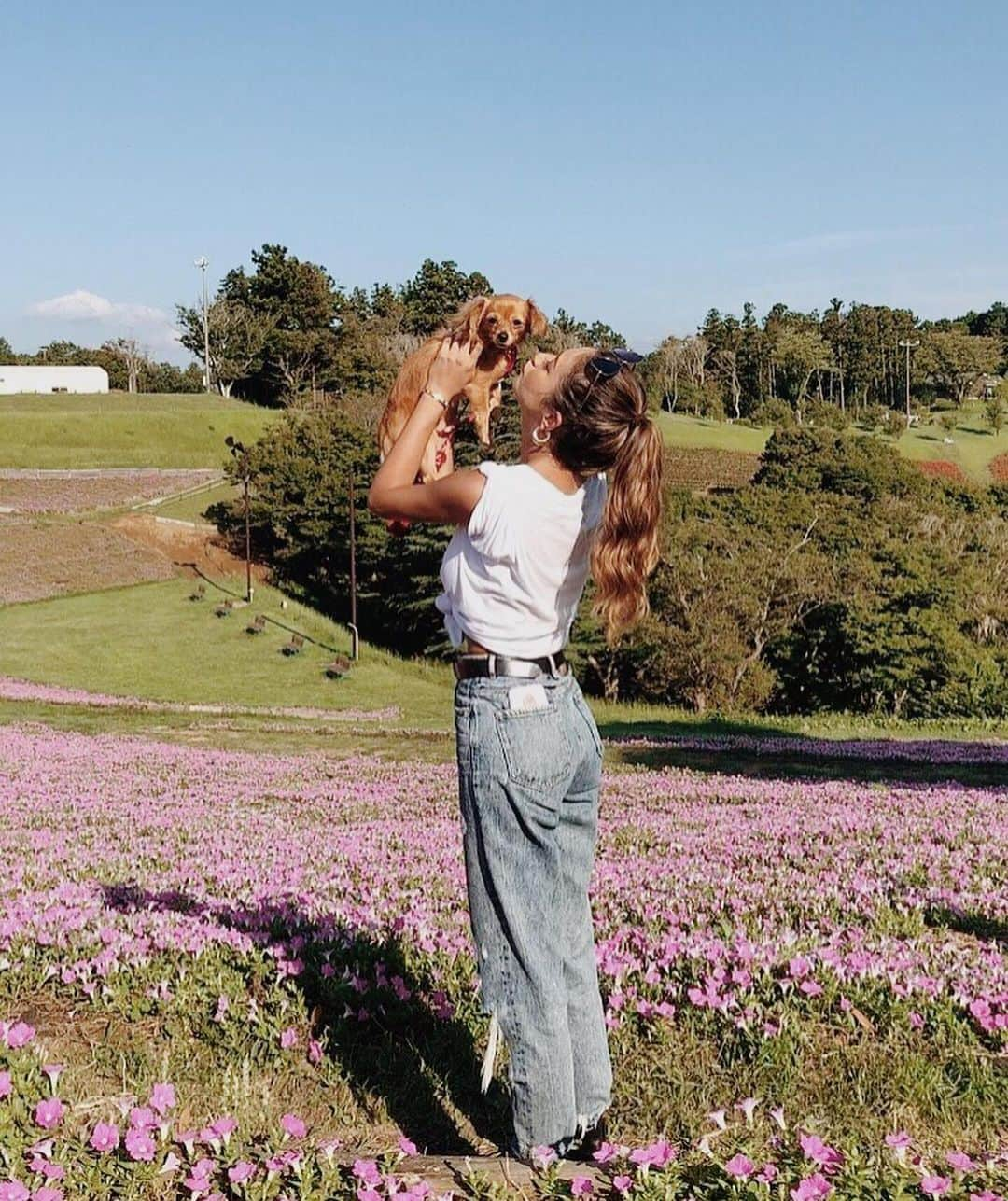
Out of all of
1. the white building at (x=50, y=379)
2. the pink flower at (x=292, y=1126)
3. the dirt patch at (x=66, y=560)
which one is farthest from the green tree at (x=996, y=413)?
the pink flower at (x=292, y=1126)

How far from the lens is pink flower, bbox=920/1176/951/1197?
332 centimetres

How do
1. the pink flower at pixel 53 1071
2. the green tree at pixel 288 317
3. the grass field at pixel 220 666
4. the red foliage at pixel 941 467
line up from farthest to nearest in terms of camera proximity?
the green tree at pixel 288 317, the red foliage at pixel 941 467, the grass field at pixel 220 666, the pink flower at pixel 53 1071

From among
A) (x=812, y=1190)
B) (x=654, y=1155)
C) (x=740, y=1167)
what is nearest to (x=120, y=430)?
(x=654, y=1155)

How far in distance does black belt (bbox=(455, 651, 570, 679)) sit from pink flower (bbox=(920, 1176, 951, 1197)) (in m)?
1.86

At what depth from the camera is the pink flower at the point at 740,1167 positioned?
11.2ft

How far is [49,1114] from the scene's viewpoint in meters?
3.93

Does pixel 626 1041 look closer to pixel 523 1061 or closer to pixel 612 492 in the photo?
pixel 523 1061

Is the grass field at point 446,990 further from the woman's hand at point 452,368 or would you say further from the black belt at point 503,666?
the woman's hand at point 452,368

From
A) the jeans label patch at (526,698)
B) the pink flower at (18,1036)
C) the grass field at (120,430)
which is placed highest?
the grass field at (120,430)

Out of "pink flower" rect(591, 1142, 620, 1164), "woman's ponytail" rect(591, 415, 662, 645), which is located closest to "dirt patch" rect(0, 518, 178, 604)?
"woman's ponytail" rect(591, 415, 662, 645)

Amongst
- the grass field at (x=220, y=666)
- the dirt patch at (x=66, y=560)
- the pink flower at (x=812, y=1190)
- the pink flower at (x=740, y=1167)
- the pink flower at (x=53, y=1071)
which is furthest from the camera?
the dirt patch at (x=66, y=560)

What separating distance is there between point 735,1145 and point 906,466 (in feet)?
271

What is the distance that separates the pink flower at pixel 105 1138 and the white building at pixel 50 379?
146360mm

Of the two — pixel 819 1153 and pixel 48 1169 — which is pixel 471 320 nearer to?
pixel 819 1153
